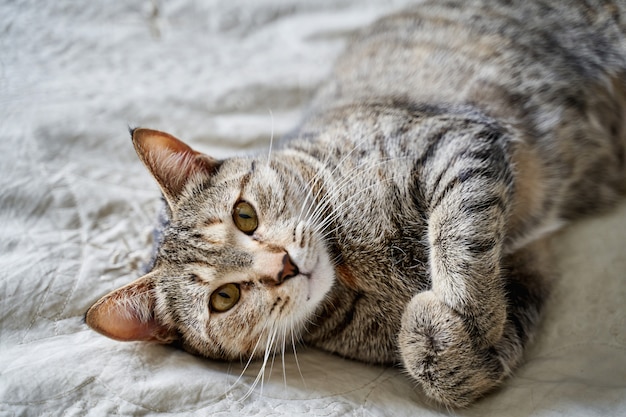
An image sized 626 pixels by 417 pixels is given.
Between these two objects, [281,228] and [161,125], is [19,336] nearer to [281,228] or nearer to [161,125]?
[281,228]

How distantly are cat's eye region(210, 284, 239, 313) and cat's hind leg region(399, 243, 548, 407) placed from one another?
41 cm

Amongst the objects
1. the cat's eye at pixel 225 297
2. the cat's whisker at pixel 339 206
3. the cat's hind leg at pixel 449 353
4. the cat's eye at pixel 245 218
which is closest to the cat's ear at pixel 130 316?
the cat's eye at pixel 225 297

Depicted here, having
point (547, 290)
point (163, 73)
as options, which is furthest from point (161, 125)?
point (547, 290)

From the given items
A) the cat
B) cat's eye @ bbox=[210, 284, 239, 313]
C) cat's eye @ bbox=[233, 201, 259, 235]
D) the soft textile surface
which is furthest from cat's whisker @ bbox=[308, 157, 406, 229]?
the soft textile surface

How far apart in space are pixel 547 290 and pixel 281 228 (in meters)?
0.76

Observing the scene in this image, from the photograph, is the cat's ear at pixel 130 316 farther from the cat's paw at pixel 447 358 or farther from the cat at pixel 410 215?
the cat's paw at pixel 447 358

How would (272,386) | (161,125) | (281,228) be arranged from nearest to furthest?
(272,386)
(281,228)
(161,125)

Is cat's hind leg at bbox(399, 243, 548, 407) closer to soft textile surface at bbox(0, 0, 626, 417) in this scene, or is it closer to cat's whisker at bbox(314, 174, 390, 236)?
soft textile surface at bbox(0, 0, 626, 417)

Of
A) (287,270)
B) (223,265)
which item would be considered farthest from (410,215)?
(223,265)

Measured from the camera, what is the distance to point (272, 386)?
118cm

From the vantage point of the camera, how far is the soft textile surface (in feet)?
3.66

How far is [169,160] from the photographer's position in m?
1.38

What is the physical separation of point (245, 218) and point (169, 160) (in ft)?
0.86

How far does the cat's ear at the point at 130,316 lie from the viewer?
1.19 metres
